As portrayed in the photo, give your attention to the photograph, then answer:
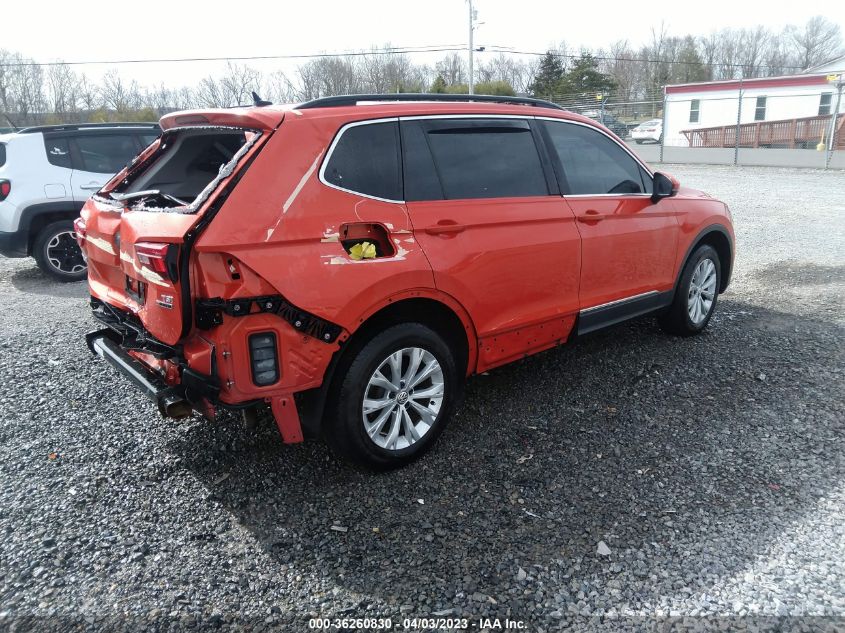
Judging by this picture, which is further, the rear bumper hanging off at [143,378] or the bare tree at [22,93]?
the bare tree at [22,93]

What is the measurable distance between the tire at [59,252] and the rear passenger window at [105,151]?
2.71ft

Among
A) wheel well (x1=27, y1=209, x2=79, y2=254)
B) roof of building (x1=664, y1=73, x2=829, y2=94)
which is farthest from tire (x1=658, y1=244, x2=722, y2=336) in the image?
roof of building (x1=664, y1=73, x2=829, y2=94)

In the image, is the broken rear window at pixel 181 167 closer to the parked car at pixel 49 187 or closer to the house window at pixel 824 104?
the parked car at pixel 49 187

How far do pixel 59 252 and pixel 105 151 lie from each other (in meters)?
1.47

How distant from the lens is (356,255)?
3.05 meters

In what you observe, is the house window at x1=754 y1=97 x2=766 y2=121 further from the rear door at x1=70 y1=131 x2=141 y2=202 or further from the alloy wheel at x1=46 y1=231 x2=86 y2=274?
the alloy wheel at x1=46 y1=231 x2=86 y2=274

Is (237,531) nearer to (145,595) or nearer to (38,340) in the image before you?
(145,595)

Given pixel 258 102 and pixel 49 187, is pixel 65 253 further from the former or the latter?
pixel 258 102

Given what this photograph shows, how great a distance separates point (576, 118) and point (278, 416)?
9.53 feet

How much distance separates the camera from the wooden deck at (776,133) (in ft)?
98.8

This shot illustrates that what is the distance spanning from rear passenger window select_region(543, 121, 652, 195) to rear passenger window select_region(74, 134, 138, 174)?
6.29 metres

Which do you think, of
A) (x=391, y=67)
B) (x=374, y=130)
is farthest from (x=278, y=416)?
(x=391, y=67)

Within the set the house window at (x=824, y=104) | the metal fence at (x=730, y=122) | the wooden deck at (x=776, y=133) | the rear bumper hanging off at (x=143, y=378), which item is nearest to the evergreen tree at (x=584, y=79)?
the metal fence at (x=730, y=122)

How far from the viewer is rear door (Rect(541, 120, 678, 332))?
4.18m
